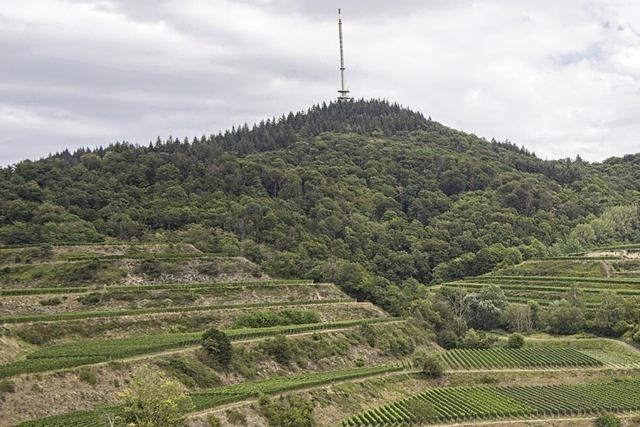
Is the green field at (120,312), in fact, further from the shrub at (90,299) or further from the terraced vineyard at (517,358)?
the terraced vineyard at (517,358)

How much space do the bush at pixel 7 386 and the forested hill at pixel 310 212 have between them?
62.0 meters

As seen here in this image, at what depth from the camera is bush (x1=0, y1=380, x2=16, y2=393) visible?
40787mm

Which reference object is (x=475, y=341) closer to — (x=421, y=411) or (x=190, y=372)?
(x=421, y=411)

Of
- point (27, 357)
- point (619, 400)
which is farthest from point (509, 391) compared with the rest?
point (27, 357)

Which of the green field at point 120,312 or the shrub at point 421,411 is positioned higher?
the green field at point 120,312

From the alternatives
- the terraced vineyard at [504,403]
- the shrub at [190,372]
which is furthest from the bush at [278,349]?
the terraced vineyard at [504,403]

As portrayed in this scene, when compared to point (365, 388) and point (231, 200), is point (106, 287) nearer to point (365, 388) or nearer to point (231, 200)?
point (365, 388)

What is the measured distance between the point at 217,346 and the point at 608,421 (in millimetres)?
37442

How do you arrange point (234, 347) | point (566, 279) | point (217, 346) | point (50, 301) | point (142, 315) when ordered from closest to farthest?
point (217, 346)
point (234, 347)
point (142, 315)
point (50, 301)
point (566, 279)

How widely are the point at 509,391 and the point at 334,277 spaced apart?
4530 centimetres

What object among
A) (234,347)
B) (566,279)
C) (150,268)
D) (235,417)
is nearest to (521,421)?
(234,347)

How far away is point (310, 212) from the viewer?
508 feet

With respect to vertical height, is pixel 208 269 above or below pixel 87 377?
above

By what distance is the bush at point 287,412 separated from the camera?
4762 cm
